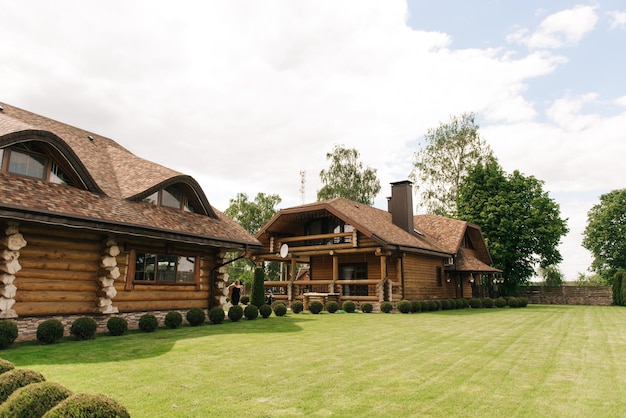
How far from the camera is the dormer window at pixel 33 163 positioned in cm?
1158

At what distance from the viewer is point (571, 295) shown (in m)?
36.2

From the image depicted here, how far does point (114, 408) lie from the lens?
3.83m

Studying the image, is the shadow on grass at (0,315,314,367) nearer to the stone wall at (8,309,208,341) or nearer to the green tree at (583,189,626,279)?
the stone wall at (8,309,208,341)

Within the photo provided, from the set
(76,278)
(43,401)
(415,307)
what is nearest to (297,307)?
(415,307)

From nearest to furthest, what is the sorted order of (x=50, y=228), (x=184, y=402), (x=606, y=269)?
(x=184, y=402) < (x=50, y=228) < (x=606, y=269)

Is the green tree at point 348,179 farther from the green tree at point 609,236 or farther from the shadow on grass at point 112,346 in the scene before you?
the shadow on grass at point 112,346

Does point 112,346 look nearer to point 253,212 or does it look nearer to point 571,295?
point 571,295

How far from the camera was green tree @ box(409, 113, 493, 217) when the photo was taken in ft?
136

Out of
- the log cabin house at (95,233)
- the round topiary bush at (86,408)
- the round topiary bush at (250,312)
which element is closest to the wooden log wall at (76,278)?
the log cabin house at (95,233)

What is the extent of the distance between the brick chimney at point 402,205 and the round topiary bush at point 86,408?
84.9ft

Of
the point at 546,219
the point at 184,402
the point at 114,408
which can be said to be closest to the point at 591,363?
the point at 184,402

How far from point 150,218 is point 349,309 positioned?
11538 mm

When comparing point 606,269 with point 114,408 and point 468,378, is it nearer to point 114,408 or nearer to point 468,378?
point 468,378

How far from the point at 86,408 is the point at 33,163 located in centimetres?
1084
